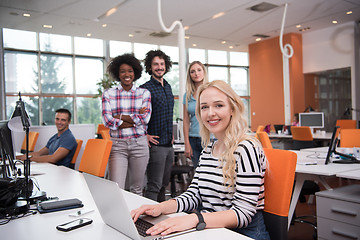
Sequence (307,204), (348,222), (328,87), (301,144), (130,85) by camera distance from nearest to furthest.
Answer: (348,222)
(130,85)
(307,204)
(301,144)
(328,87)

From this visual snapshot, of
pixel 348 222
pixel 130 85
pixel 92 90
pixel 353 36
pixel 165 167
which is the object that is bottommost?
pixel 348 222

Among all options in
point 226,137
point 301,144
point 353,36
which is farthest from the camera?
point 353,36

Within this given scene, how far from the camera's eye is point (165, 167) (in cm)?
307

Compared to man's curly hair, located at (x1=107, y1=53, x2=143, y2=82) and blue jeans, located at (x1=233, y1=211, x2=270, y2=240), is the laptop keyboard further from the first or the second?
man's curly hair, located at (x1=107, y1=53, x2=143, y2=82)

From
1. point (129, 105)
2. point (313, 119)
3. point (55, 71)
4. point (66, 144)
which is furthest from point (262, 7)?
point (55, 71)

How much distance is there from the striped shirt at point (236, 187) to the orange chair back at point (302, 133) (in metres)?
4.83

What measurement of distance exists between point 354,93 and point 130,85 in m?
8.46

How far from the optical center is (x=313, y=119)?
24.1ft

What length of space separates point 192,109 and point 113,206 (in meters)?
2.08

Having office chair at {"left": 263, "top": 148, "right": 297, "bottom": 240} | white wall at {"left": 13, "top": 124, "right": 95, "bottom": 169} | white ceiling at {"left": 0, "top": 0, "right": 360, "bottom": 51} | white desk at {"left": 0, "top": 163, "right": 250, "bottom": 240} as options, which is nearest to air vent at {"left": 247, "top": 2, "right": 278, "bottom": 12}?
white ceiling at {"left": 0, "top": 0, "right": 360, "bottom": 51}

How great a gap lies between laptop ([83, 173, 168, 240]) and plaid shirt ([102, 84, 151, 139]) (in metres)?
1.57

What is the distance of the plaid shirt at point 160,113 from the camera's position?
119 inches

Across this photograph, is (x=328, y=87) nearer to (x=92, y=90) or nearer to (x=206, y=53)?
(x=206, y=53)

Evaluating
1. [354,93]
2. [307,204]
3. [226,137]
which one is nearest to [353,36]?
[354,93]
